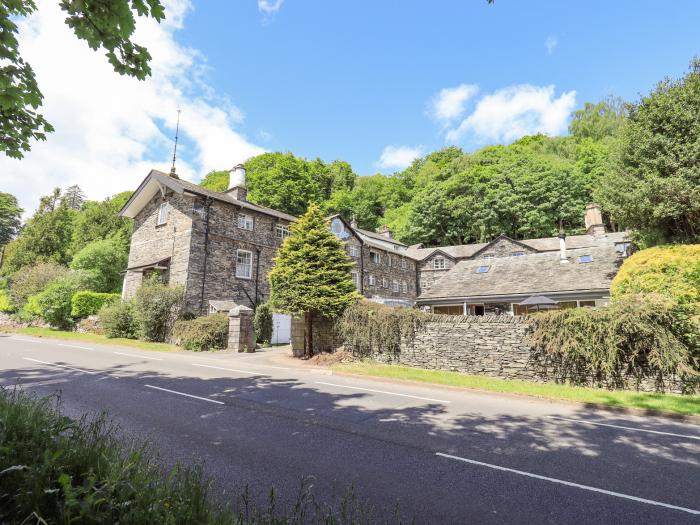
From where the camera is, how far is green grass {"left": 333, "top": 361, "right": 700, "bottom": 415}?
9477 mm

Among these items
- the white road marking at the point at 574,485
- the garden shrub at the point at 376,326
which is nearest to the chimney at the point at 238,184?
the garden shrub at the point at 376,326

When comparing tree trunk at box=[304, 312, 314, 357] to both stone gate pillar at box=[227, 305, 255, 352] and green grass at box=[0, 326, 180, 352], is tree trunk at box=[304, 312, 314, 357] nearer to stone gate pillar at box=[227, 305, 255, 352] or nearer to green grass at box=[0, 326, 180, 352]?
stone gate pillar at box=[227, 305, 255, 352]

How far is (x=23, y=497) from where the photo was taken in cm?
256

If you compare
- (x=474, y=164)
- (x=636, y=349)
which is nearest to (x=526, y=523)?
(x=636, y=349)

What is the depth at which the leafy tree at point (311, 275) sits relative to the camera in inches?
714

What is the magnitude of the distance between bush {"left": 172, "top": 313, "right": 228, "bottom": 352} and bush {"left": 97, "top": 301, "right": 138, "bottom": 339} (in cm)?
411

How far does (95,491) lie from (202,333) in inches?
745

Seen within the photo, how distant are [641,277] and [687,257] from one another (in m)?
1.51

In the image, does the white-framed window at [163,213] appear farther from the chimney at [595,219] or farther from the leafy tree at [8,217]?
the leafy tree at [8,217]

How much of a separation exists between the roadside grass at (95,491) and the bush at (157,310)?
20.2m

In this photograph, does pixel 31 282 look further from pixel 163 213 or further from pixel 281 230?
pixel 281 230

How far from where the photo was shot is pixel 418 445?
597 centimetres

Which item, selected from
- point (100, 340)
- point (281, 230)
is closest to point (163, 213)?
point (281, 230)

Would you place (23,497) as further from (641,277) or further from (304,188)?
(304,188)
